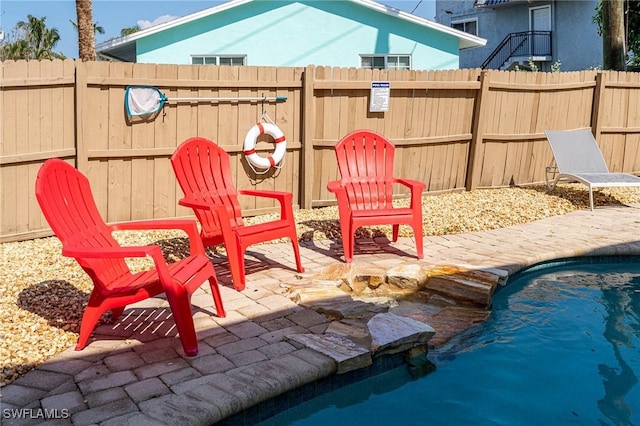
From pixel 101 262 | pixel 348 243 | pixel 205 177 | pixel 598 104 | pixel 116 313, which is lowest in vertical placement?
pixel 116 313

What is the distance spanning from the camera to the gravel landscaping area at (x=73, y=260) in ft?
10.6

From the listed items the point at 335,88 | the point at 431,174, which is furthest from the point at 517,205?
the point at 335,88

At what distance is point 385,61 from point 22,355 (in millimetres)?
12440

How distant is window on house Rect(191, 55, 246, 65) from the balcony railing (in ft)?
37.3

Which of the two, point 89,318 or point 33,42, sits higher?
Answer: point 33,42

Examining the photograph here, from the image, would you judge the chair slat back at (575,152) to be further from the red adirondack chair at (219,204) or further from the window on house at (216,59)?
the window on house at (216,59)

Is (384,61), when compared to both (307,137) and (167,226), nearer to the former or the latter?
(307,137)

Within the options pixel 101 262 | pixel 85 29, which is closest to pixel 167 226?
pixel 101 262

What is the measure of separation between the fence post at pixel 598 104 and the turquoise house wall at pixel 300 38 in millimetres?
6060

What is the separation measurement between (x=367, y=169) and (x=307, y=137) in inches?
57.2

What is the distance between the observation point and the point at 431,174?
7.82m

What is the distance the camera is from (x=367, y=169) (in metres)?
5.56

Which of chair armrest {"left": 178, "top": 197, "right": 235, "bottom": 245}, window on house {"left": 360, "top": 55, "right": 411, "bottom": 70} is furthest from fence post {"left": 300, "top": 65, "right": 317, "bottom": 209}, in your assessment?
→ window on house {"left": 360, "top": 55, "right": 411, "bottom": 70}

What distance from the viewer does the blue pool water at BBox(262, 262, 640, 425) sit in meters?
2.81
